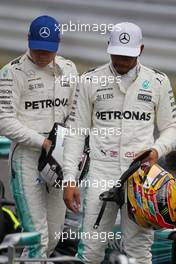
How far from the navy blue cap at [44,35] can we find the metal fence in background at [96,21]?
2.13 metres

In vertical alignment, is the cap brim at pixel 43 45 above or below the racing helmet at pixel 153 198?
above

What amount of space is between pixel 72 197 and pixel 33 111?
2.67 ft

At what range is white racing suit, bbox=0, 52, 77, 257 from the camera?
6.06m

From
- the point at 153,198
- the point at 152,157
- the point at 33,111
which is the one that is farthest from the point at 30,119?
the point at 153,198

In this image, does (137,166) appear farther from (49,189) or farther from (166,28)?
(166,28)

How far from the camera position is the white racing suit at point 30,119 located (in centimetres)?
606

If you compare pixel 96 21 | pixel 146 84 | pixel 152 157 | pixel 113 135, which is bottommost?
pixel 152 157

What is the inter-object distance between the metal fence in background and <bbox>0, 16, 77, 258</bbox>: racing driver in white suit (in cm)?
213

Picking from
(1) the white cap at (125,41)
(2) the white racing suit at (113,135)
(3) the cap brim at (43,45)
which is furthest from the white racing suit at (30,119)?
(1) the white cap at (125,41)

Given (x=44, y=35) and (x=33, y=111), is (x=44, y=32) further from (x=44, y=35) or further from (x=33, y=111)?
(x=33, y=111)

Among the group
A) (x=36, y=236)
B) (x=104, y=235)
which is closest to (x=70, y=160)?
(x=104, y=235)

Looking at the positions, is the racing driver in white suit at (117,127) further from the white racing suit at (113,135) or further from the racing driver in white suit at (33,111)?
the racing driver in white suit at (33,111)

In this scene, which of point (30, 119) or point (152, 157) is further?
point (30, 119)

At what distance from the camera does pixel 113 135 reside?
18.2 ft
